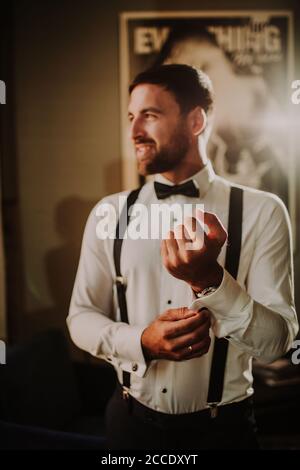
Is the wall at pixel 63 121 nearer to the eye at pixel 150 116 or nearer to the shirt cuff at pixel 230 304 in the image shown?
the eye at pixel 150 116

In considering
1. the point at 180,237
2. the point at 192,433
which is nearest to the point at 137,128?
the point at 180,237

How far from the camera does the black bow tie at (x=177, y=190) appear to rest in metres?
1.32

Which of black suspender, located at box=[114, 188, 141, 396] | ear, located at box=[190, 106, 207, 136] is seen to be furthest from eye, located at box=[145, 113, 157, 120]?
black suspender, located at box=[114, 188, 141, 396]

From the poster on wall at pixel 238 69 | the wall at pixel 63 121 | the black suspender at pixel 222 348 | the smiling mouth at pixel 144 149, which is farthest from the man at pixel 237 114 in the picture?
the black suspender at pixel 222 348

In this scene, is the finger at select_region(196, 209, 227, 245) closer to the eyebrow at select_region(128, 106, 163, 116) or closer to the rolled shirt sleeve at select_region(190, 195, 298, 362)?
the rolled shirt sleeve at select_region(190, 195, 298, 362)

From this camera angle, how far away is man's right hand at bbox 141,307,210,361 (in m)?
1.17

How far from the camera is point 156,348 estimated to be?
3.99ft

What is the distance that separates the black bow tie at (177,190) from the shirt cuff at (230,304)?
32 centimetres

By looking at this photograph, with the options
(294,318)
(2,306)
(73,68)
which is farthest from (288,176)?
(2,306)

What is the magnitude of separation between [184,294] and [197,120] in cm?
50

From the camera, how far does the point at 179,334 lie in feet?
3.86

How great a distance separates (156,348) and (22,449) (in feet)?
1.96
